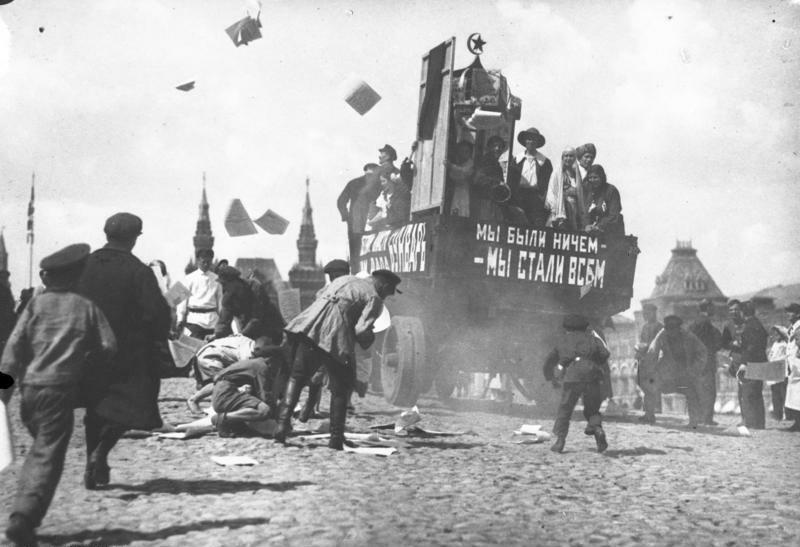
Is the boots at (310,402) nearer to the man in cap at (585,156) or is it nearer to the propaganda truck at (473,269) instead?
the propaganda truck at (473,269)

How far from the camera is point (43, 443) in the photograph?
4688 mm

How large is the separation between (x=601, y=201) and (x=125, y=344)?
7560 mm

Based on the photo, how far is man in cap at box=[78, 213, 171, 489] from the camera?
5562 mm

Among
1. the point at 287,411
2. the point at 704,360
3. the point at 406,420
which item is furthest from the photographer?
the point at 704,360

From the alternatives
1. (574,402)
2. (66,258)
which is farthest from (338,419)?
(66,258)

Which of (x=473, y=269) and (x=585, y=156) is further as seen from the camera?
(x=585, y=156)

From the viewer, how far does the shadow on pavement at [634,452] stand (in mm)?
8555

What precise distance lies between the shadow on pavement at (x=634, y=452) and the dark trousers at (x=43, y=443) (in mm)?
5030

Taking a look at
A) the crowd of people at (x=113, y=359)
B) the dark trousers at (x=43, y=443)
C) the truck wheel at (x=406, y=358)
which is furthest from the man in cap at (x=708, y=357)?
the dark trousers at (x=43, y=443)

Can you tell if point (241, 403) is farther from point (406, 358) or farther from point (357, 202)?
point (357, 202)

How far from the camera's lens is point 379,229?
1241 centimetres

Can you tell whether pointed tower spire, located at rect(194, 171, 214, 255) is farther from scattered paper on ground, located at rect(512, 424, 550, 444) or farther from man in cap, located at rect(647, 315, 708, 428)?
man in cap, located at rect(647, 315, 708, 428)

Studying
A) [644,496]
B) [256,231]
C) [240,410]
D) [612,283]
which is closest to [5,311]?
[256,231]

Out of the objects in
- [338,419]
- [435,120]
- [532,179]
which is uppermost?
[435,120]
